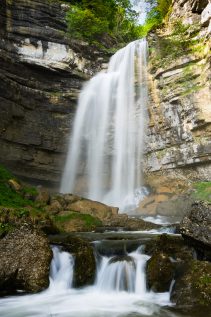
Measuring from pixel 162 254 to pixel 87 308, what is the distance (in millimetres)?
2500

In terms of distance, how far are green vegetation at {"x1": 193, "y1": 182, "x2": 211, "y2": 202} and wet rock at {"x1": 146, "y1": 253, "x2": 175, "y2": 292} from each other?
36.1 feet

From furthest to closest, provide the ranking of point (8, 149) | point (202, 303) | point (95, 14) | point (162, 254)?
point (95, 14), point (8, 149), point (162, 254), point (202, 303)

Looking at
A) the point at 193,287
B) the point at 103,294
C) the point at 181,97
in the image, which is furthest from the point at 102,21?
the point at 193,287

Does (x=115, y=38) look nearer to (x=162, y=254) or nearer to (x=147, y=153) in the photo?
(x=147, y=153)

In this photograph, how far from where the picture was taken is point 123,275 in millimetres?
9266

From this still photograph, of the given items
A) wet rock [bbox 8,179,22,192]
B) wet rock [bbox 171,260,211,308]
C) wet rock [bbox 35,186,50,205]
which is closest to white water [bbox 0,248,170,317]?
wet rock [bbox 171,260,211,308]

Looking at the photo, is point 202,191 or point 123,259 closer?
point 123,259

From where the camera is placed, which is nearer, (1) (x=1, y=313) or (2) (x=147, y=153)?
(1) (x=1, y=313)

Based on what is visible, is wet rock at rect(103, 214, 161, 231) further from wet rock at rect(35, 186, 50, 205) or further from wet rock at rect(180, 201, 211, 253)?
wet rock at rect(180, 201, 211, 253)

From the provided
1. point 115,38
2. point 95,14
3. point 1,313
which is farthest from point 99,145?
point 1,313

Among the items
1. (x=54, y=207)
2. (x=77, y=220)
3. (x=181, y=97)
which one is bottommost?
(x=77, y=220)

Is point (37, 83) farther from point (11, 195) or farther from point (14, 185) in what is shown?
point (11, 195)

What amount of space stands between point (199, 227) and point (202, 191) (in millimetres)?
11253

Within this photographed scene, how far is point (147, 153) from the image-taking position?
24.0 meters
